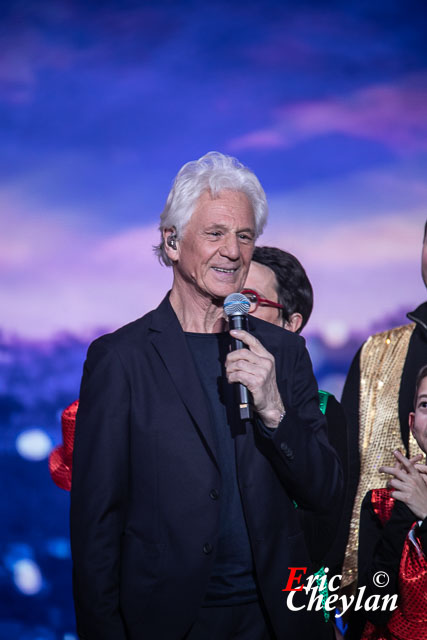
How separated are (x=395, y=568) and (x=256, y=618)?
579 millimetres

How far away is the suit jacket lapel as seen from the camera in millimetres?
1543

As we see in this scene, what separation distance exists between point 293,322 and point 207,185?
0.97 m

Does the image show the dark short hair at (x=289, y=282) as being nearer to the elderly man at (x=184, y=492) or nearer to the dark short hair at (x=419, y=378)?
the dark short hair at (x=419, y=378)

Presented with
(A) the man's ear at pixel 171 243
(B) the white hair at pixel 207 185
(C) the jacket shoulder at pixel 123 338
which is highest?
(B) the white hair at pixel 207 185

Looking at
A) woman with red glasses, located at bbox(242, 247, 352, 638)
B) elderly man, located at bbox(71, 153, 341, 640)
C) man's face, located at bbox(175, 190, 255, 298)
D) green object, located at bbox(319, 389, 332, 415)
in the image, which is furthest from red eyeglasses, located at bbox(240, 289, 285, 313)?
elderly man, located at bbox(71, 153, 341, 640)

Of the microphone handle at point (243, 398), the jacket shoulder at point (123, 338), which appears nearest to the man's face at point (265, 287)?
the jacket shoulder at point (123, 338)

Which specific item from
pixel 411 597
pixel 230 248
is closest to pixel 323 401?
pixel 411 597

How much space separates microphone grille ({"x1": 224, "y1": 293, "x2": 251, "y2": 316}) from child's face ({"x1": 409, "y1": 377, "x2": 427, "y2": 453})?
77cm

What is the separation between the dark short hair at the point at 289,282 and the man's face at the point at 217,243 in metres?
0.84

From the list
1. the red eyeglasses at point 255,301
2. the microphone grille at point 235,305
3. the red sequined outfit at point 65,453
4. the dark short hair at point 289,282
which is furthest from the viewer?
the dark short hair at point 289,282

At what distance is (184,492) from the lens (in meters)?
1.52

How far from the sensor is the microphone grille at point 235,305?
154 cm

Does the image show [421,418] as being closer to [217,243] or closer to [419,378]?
[419,378]

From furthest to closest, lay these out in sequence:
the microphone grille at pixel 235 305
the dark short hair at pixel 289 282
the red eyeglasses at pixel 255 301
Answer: the dark short hair at pixel 289 282, the red eyeglasses at pixel 255 301, the microphone grille at pixel 235 305
